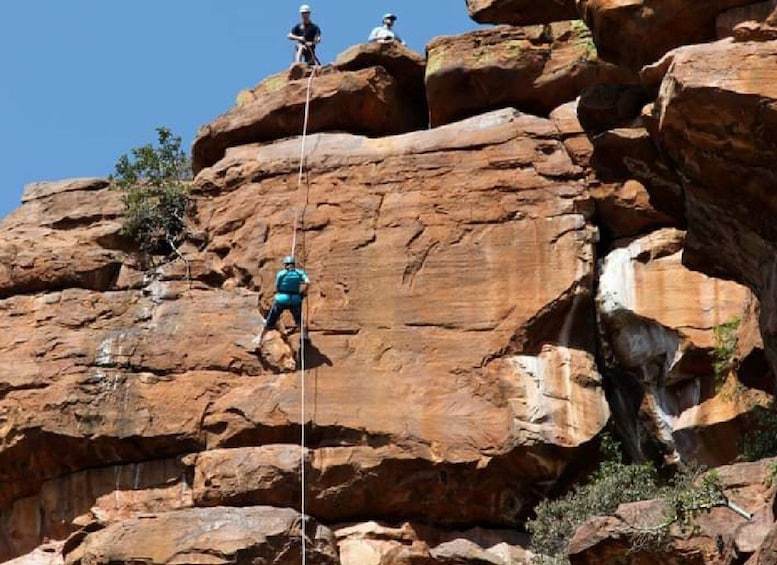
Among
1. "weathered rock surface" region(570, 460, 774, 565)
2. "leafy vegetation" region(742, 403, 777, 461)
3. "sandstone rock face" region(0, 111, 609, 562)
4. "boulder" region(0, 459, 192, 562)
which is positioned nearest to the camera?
"weathered rock surface" region(570, 460, 774, 565)

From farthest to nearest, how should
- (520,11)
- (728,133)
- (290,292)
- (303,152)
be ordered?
(303,152) < (290,292) < (520,11) < (728,133)

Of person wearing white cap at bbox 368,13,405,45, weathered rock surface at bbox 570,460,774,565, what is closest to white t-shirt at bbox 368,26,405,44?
person wearing white cap at bbox 368,13,405,45

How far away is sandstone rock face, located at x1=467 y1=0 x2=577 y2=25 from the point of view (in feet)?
77.2

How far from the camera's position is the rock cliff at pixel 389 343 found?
24.4 metres

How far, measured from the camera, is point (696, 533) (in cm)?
1925

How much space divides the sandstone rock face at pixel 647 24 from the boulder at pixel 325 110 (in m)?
7.11

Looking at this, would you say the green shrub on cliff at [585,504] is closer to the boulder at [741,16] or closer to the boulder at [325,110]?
the boulder at [741,16]

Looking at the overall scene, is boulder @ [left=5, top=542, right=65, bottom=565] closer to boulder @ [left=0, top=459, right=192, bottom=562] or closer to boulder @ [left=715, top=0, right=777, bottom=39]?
boulder @ [left=0, top=459, right=192, bottom=562]

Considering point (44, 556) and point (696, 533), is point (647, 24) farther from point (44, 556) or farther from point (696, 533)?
point (44, 556)

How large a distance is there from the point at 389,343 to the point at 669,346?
139 inches

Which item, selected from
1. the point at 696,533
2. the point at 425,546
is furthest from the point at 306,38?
the point at 696,533

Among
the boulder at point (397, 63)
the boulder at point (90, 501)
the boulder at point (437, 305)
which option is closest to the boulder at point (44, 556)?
the boulder at point (90, 501)

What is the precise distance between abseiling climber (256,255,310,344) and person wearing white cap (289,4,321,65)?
4921 millimetres

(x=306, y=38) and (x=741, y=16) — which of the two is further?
(x=306, y=38)
